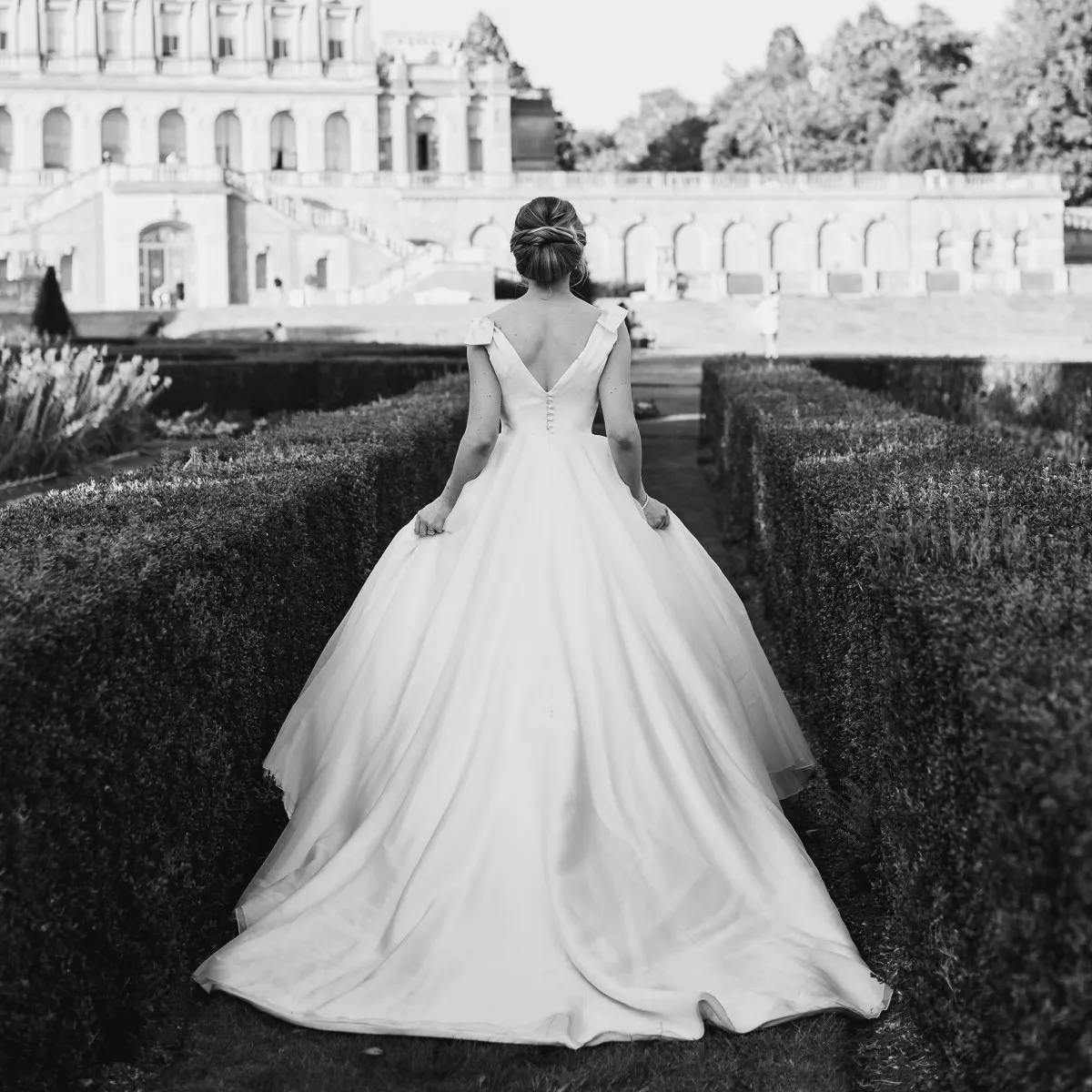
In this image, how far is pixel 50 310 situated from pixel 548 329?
79.8 feet

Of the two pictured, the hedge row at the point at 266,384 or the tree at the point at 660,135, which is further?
the tree at the point at 660,135

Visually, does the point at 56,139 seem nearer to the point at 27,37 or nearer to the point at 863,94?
the point at 27,37

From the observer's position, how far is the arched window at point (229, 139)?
6012cm

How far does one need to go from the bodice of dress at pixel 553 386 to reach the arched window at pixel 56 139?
59.8m

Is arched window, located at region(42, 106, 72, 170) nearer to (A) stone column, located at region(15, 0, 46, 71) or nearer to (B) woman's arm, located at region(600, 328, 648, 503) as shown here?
(A) stone column, located at region(15, 0, 46, 71)

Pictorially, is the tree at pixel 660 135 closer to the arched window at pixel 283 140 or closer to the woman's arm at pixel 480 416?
the arched window at pixel 283 140

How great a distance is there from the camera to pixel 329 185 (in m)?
53.0

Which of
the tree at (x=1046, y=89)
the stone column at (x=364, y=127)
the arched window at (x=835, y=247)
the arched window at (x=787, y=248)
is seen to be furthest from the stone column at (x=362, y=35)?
the tree at (x=1046, y=89)

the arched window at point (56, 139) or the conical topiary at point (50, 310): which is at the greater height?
the arched window at point (56, 139)

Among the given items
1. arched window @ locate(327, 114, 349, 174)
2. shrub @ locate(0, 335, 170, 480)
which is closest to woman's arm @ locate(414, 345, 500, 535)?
shrub @ locate(0, 335, 170, 480)

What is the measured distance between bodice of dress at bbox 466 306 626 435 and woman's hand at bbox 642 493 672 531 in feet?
1.13

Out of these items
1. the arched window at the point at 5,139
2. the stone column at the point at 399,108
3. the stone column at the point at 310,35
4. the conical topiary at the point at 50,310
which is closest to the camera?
the conical topiary at the point at 50,310

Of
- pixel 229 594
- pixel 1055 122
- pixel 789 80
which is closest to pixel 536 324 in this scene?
pixel 229 594

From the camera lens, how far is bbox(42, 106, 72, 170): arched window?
59.1 meters
